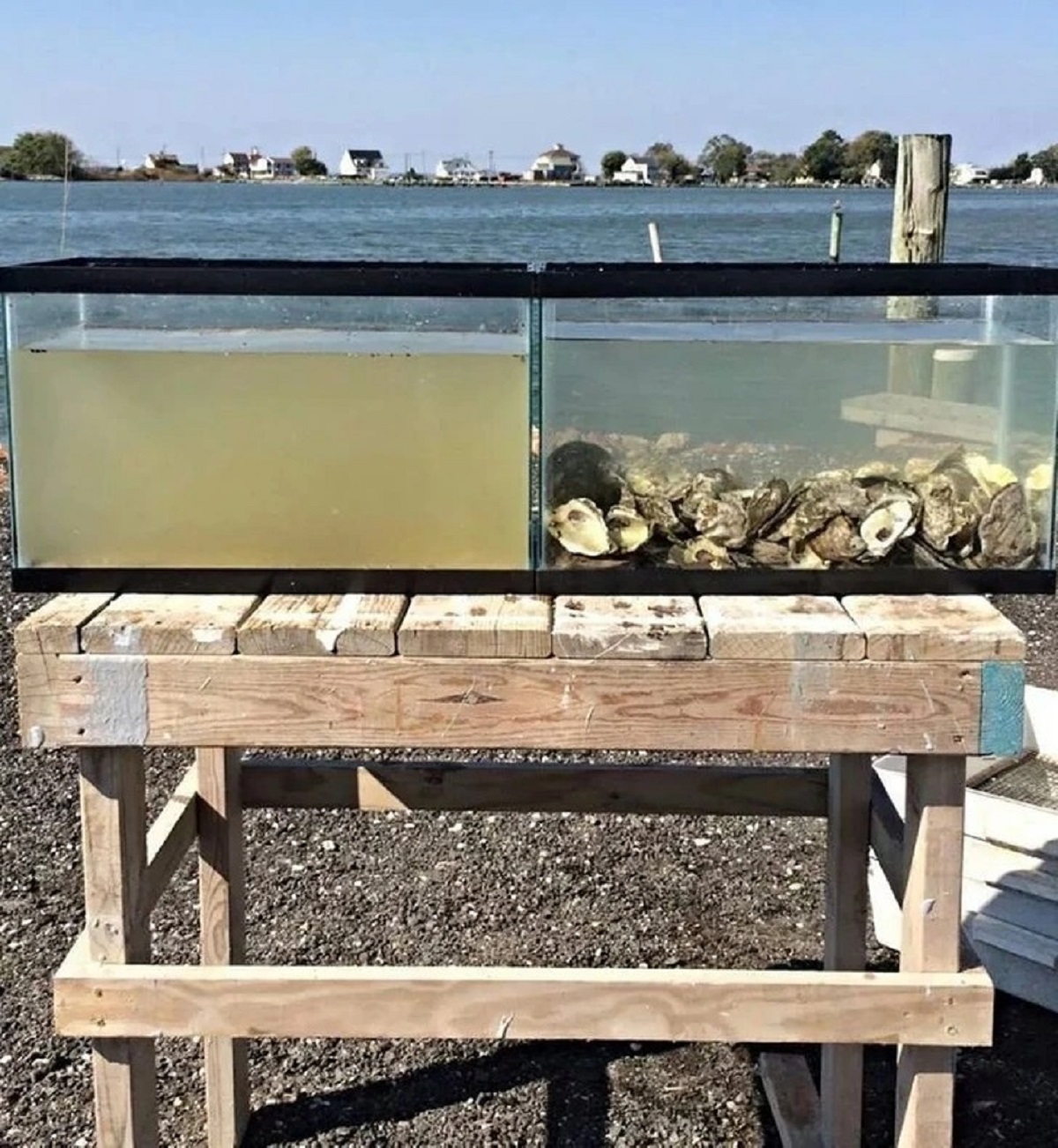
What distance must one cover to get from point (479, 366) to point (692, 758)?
3923mm

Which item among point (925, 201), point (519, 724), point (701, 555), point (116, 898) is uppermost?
point (925, 201)

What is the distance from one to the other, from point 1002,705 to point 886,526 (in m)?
0.33

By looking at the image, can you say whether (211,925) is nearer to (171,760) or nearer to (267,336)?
(267,336)

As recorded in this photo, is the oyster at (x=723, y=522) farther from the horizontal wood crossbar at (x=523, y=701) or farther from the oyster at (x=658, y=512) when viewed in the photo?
the horizontal wood crossbar at (x=523, y=701)

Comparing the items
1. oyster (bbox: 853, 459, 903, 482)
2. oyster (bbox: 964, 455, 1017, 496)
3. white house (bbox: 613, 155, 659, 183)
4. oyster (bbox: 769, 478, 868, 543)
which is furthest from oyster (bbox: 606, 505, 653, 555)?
white house (bbox: 613, 155, 659, 183)

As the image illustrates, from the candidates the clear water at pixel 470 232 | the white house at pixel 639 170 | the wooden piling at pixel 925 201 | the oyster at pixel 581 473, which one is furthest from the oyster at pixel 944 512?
the white house at pixel 639 170

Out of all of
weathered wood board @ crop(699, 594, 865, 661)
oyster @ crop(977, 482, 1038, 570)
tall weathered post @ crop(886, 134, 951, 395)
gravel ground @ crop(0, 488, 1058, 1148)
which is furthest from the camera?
tall weathered post @ crop(886, 134, 951, 395)

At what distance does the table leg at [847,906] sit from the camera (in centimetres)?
324

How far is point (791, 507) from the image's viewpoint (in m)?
2.44

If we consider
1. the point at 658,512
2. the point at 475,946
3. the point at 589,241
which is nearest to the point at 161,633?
the point at 658,512

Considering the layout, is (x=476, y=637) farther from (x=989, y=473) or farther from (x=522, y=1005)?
(x=989, y=473)

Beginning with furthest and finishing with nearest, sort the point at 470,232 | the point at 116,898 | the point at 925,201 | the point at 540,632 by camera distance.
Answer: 1. the point at 470,232
2. the point at 925,201
3. the point at 116,898
4. the point at 540,632

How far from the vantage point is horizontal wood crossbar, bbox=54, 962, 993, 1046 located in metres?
2.47

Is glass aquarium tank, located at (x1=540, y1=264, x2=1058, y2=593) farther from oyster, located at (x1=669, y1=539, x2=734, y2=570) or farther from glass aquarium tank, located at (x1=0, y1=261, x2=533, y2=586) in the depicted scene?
glass aquarium tank, located at (x1=0, y1=261, x2=533, y2=586)
